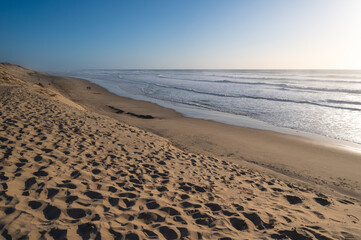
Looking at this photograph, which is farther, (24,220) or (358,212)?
(358,212)

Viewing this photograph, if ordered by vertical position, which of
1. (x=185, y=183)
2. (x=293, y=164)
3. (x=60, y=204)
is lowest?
(x=293, y=164)

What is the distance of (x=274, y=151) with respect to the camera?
903 cm

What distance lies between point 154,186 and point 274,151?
6149 millimetres

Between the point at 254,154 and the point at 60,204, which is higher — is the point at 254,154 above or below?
below

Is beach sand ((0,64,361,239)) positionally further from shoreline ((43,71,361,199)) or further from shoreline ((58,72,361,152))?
shoreline ((58,72,361,152))

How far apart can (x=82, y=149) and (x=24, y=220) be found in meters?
3.18

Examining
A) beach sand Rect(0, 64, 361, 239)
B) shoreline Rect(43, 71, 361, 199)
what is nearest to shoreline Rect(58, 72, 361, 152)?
shoreline Rect(43, 71, 361, 199)

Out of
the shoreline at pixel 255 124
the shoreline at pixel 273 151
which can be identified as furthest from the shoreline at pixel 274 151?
the shoreline at pixel 255 124

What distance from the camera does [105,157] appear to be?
232 inches

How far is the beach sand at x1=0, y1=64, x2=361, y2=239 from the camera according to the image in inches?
132

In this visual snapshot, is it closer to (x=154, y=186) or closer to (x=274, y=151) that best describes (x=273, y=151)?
(x=274, y=151)

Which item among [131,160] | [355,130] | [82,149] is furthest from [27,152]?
[355,130]

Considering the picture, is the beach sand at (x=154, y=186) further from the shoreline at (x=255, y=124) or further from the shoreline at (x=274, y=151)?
the shoreline at (x=255, y=124)

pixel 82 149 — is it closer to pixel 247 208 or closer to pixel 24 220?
pixel 24 220
